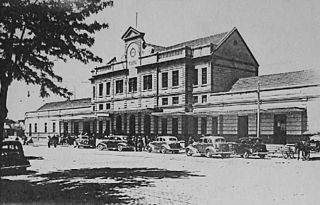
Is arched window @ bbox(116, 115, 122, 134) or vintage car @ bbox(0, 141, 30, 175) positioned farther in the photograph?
arched window @ bbox(116, 115, 122, 134)

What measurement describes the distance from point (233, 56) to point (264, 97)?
4954mm

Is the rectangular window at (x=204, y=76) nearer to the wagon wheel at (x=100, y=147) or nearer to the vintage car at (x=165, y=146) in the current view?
the vintage car at (x=165, y=146)

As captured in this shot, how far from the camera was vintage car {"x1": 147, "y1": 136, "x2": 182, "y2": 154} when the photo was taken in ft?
58.8

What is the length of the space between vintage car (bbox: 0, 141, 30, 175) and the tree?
1.43ft

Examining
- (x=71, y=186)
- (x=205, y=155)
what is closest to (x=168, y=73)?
(x=205, y=155)

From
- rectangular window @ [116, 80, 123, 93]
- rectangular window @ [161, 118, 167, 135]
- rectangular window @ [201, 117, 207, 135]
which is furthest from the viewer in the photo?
rectangular window @ [116, 80, 123, 93]

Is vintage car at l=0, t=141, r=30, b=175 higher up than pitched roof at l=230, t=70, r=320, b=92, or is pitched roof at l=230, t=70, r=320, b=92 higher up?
pitched roof at l=230, t=70, r=320, b=92

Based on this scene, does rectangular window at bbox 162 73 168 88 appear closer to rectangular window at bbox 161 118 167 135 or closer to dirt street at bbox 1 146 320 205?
rectangular window at bbox 161 118 167 135

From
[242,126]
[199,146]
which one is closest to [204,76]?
[242,126]

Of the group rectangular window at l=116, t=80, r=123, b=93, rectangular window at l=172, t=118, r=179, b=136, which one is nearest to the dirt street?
rectangular window at l=172, t=118, r=179, b=136

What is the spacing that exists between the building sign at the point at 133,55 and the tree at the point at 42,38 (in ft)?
63.1

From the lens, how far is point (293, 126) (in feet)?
51.8

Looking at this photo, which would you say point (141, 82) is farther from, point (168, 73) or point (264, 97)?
point (264, 97)

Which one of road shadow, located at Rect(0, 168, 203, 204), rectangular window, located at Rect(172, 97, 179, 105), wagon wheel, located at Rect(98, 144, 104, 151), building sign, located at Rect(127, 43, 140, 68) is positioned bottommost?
wagon wheel, located at Rect(98, 144, 104, 151)
